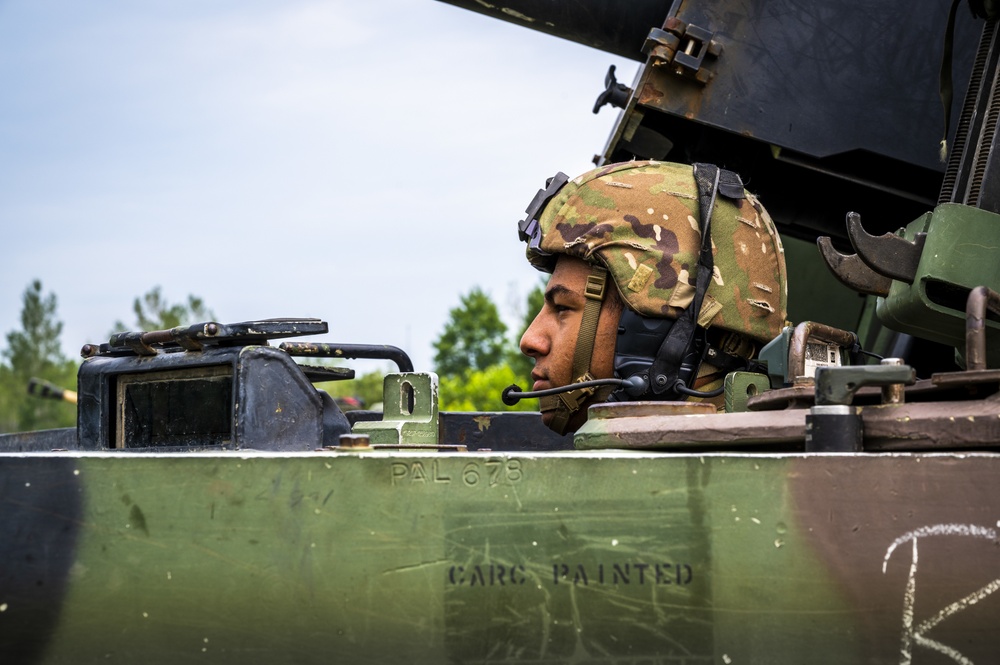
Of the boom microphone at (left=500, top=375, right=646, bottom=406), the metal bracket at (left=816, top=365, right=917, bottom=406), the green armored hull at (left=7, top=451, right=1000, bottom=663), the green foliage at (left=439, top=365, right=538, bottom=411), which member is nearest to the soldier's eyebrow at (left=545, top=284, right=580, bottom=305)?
the boom microphone at (left=500, top=375, right=646, bottom=406)

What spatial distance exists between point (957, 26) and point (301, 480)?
2823mm

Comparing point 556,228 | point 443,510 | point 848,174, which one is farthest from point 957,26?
point 443,510

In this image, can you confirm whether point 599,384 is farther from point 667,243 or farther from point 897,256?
point 897,256

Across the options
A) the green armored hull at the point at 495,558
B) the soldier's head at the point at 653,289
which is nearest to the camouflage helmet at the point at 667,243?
the soldier's head at the point at 653,289

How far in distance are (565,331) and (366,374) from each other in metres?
18.8

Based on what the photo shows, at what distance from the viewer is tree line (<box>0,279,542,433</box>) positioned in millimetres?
14242

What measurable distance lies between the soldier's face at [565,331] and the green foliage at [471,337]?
15.6m

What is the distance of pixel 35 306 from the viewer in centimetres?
3347

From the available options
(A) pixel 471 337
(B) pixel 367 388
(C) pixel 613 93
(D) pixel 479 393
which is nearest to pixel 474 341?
(A) pixel 471 337

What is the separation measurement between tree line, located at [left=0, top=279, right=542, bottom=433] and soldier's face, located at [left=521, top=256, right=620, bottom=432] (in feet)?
13.0

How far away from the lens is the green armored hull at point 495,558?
1787 millimetres

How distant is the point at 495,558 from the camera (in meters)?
1.82

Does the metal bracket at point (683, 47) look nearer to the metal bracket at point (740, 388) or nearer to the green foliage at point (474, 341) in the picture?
the metal bracket at point (740, 388)

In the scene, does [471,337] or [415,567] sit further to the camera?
[471,337]
